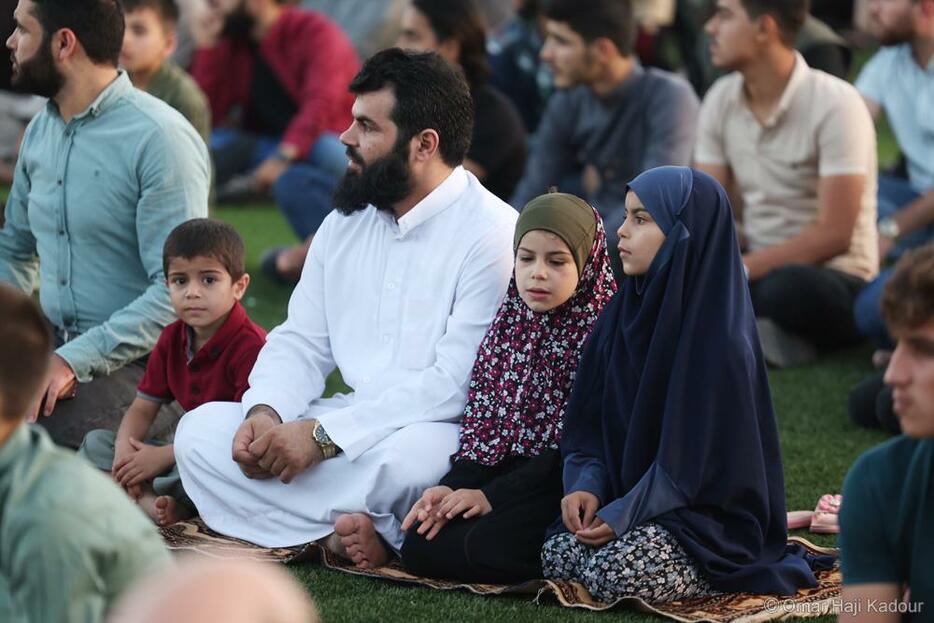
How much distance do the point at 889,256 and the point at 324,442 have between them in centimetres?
432

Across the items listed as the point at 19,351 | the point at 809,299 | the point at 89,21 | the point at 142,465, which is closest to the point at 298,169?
the point at 809,299

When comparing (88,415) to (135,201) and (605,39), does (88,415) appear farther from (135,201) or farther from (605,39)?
(605,39)

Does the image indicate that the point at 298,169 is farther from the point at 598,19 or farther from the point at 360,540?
the point at 360,540

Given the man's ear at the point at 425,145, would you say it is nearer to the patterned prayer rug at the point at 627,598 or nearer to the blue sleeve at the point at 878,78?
the patterned prayer rug at the point at 627,598

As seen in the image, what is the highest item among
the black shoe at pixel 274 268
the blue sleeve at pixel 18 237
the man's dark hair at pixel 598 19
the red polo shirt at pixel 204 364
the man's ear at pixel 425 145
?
the man's dark hair at pixel 598 19

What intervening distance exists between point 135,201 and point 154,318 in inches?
15.4

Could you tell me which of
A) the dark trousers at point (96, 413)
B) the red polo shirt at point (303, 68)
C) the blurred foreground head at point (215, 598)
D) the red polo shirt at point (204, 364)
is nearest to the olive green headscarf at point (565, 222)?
the red polo shirt at point (204, 364)

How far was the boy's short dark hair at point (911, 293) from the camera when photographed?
262cm

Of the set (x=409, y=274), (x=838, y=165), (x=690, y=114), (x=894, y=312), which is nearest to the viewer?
(x=894, y=312)

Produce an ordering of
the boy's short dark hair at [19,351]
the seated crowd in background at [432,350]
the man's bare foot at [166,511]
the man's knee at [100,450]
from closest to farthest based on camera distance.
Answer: the boy's short dark hair at [19,351]
the seated crowd in background at [432,350]
the man's bare foot at [166,511]
the man's knee at [100,450]

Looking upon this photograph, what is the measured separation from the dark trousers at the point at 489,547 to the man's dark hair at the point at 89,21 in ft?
6.42

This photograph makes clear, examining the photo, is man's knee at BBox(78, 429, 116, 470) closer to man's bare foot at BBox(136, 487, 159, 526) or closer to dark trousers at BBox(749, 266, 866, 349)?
man's bare foot at BBox(136, 487, 159, 526)

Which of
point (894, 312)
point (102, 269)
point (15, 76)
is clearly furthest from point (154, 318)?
point (894, 312)

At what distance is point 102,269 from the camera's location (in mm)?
4965
